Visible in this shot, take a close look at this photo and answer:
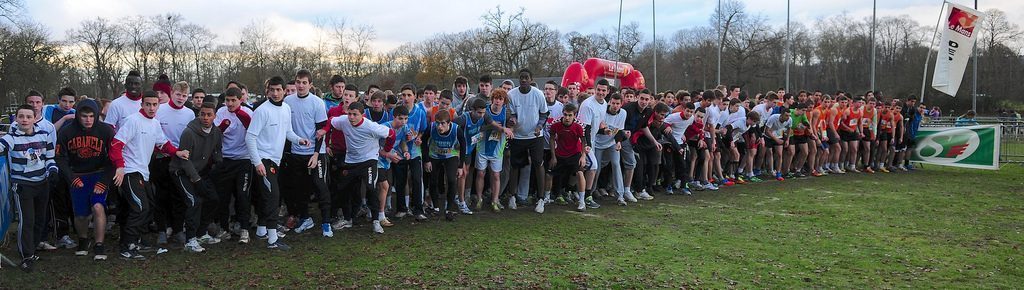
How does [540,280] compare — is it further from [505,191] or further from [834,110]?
[834,110]

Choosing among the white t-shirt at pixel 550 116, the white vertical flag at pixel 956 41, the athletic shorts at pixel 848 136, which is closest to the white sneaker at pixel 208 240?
the white t-shirt at pixel 550 116

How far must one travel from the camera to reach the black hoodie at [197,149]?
669 centimetres

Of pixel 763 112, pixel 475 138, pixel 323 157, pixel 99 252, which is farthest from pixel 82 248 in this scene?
pixel 763 112

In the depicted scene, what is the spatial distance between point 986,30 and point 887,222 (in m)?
52.6

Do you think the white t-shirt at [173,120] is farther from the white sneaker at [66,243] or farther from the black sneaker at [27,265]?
the black sneaker at [27,265]

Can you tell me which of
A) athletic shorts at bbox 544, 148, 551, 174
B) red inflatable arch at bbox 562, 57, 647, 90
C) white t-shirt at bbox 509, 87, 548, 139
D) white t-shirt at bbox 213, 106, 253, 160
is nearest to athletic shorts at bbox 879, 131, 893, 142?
red inflatable arch at bbox 562, 57, 647, 90

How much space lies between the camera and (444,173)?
30.2 feet

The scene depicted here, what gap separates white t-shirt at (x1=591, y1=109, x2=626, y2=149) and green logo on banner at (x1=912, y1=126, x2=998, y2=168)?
30.1 ft

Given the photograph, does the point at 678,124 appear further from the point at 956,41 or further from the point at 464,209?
the point at 956,41

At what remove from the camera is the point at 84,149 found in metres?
6.37

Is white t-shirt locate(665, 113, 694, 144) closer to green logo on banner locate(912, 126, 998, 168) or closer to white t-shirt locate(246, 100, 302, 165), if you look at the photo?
white t-shirt locate(246, 100, 302, 165)

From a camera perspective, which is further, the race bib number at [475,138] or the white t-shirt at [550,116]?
the white t-shirt at [550,116]

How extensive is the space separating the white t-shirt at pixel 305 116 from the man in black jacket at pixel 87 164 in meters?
1.71

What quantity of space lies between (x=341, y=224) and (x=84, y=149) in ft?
8.64
